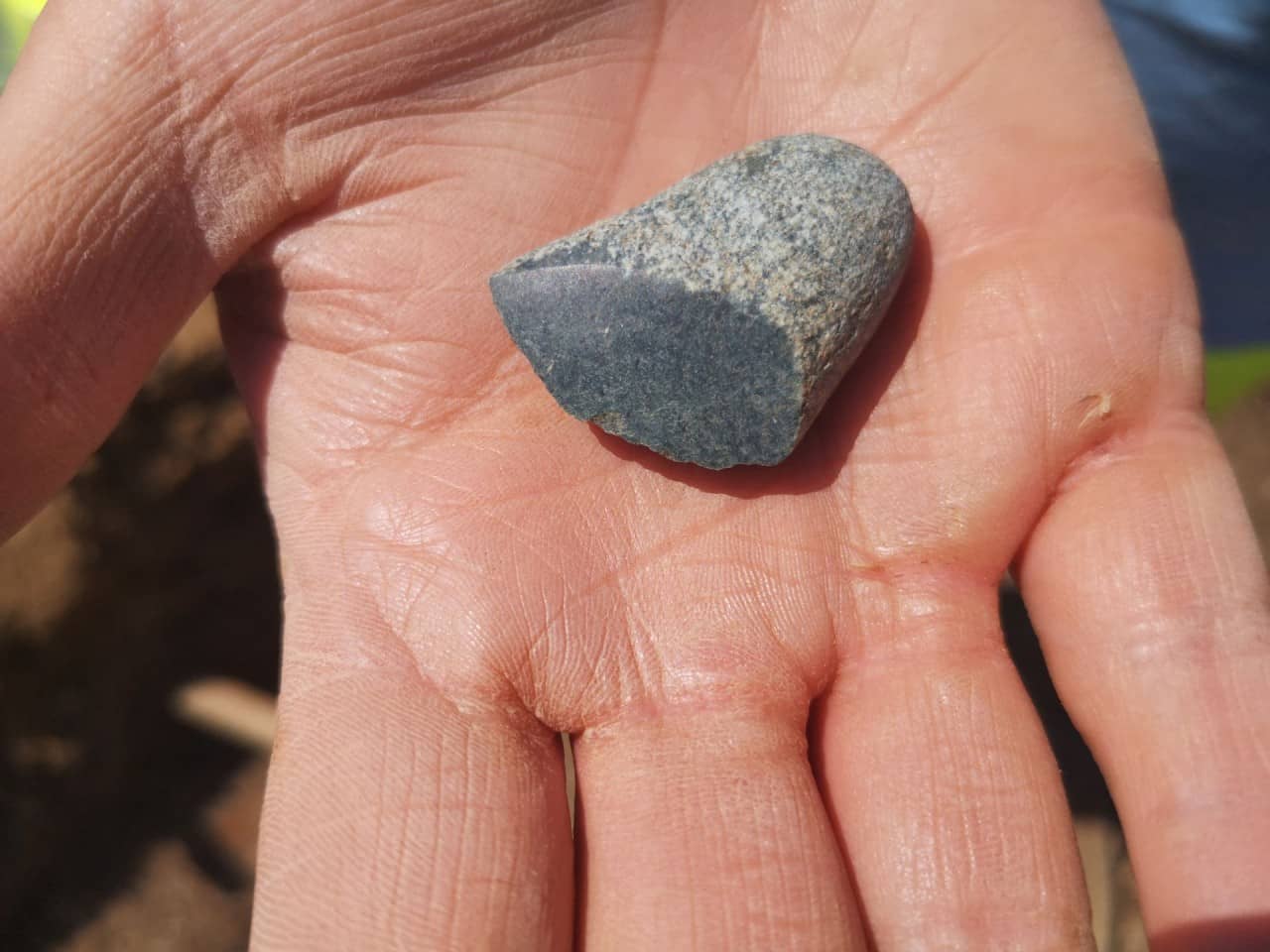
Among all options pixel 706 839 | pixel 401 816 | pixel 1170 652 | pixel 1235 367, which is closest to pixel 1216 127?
pixel 1235 367

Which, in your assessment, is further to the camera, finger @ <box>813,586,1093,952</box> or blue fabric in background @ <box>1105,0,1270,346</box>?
blue fabric in background @ <box>1105,0,1270,346</box>

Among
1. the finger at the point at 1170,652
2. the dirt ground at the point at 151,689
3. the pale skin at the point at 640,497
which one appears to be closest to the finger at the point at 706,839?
the pale skin at the point at 640,497

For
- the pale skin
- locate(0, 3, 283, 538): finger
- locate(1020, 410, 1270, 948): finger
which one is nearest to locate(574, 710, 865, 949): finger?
the pale skin

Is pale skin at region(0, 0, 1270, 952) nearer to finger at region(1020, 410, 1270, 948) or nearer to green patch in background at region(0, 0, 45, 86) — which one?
finger at region(1020, 410, 1270, 948)

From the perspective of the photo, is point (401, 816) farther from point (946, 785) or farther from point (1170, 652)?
point (1170, 652)

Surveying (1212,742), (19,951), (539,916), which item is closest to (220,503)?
(19,951)

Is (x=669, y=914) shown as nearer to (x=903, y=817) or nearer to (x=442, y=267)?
(x=903, y=817)
